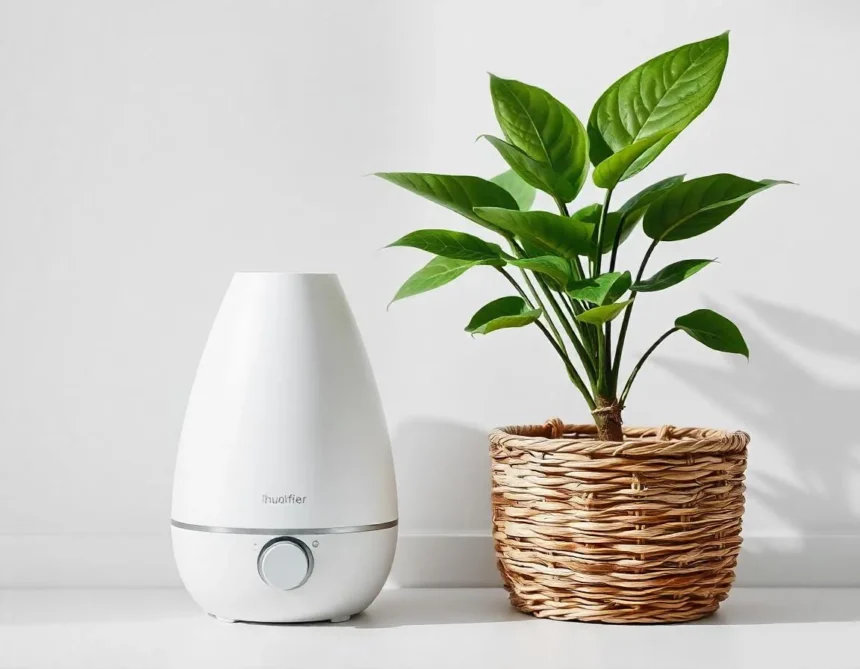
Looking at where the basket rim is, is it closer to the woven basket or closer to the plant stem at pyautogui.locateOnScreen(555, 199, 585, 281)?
the woven basket

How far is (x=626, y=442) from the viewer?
3.10 ft

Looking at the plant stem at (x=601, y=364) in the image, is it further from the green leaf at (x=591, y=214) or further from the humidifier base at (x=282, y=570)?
the humidifier base at (x=282, y=570)

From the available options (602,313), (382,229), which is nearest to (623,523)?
(602,313)

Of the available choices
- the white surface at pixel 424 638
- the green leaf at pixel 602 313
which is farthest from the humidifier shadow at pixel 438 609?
the green leaf at pixel 602 313

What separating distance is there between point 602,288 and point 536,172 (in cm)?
13

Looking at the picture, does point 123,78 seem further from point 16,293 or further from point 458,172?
point 458,172

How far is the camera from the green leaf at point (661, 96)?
88cm

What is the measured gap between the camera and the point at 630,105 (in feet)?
3.01

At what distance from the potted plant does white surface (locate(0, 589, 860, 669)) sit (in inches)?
2.0

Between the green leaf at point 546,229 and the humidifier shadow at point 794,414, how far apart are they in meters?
0.35

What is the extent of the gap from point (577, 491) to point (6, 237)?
0.76 meters

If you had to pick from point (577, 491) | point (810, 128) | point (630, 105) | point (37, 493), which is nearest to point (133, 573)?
point (37, 493)

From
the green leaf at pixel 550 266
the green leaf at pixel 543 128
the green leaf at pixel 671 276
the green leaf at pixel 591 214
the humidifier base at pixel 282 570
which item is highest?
the green leaf at pixel 543 128

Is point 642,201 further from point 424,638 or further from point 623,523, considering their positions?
point 424,638
